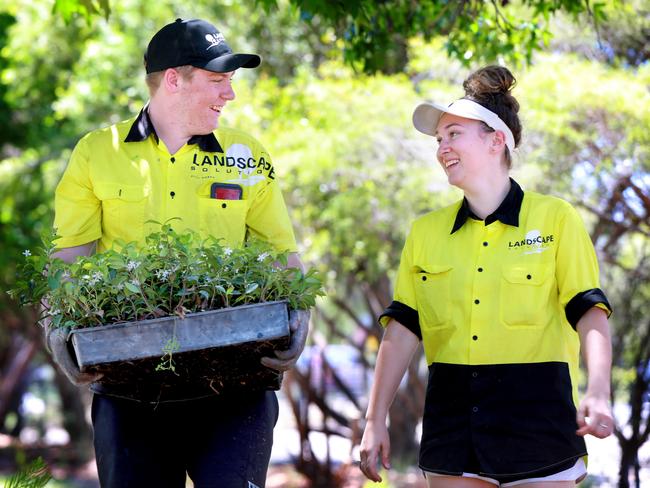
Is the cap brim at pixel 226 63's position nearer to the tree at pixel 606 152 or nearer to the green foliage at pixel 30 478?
the green foliage at pixel 30 478

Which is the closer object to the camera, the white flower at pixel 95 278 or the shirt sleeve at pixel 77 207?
the white flower at pixel 95 278

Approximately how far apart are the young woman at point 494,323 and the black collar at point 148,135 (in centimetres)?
76

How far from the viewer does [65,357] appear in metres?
2.96

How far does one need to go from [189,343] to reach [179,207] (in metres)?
0.70

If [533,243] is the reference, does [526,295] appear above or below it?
below

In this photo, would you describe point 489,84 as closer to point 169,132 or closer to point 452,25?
point 169,132

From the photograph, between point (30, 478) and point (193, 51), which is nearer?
point (30, 478)

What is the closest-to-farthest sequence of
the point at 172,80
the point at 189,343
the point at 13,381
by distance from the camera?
the point at 189,343
the point at 172,80
the point at 13,381

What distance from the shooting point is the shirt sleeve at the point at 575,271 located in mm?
3295

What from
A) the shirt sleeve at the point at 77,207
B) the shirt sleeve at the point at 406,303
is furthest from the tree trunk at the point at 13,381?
the shirt sleeve at the point at 406,303

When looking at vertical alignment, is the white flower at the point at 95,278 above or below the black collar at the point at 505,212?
below

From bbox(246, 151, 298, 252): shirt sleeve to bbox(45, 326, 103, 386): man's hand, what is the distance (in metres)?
0.87

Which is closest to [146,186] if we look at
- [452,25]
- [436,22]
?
[436,22]

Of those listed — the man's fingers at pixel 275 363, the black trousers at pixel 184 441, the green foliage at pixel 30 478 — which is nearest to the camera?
the green foliage at pixel 30 478
